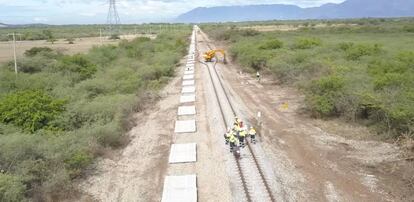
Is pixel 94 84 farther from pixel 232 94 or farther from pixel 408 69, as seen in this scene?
pixel 408 69

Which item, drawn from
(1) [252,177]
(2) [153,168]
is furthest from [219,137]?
(1) [252,177]

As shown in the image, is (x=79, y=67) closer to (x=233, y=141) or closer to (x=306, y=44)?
(x=233, y=141)

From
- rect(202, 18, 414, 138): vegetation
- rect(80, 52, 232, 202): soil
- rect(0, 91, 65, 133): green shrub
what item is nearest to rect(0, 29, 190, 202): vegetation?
rect(0, 91, 65, 133): green shrub

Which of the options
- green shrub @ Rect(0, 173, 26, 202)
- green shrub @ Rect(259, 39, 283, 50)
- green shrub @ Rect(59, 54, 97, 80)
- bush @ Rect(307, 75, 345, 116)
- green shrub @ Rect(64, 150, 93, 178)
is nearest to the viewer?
green shrub @ Rect(0, 173, 26, 202)

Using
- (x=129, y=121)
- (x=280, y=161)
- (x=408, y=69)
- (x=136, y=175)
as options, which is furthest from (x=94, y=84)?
(x=408, y=69)

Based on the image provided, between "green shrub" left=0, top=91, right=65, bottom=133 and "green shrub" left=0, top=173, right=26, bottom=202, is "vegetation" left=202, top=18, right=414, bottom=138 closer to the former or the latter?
"green shrub" left=0, top=91, right=65, bottom=133

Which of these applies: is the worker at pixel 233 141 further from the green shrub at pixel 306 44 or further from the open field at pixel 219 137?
the green shrub at pixel 306 44
